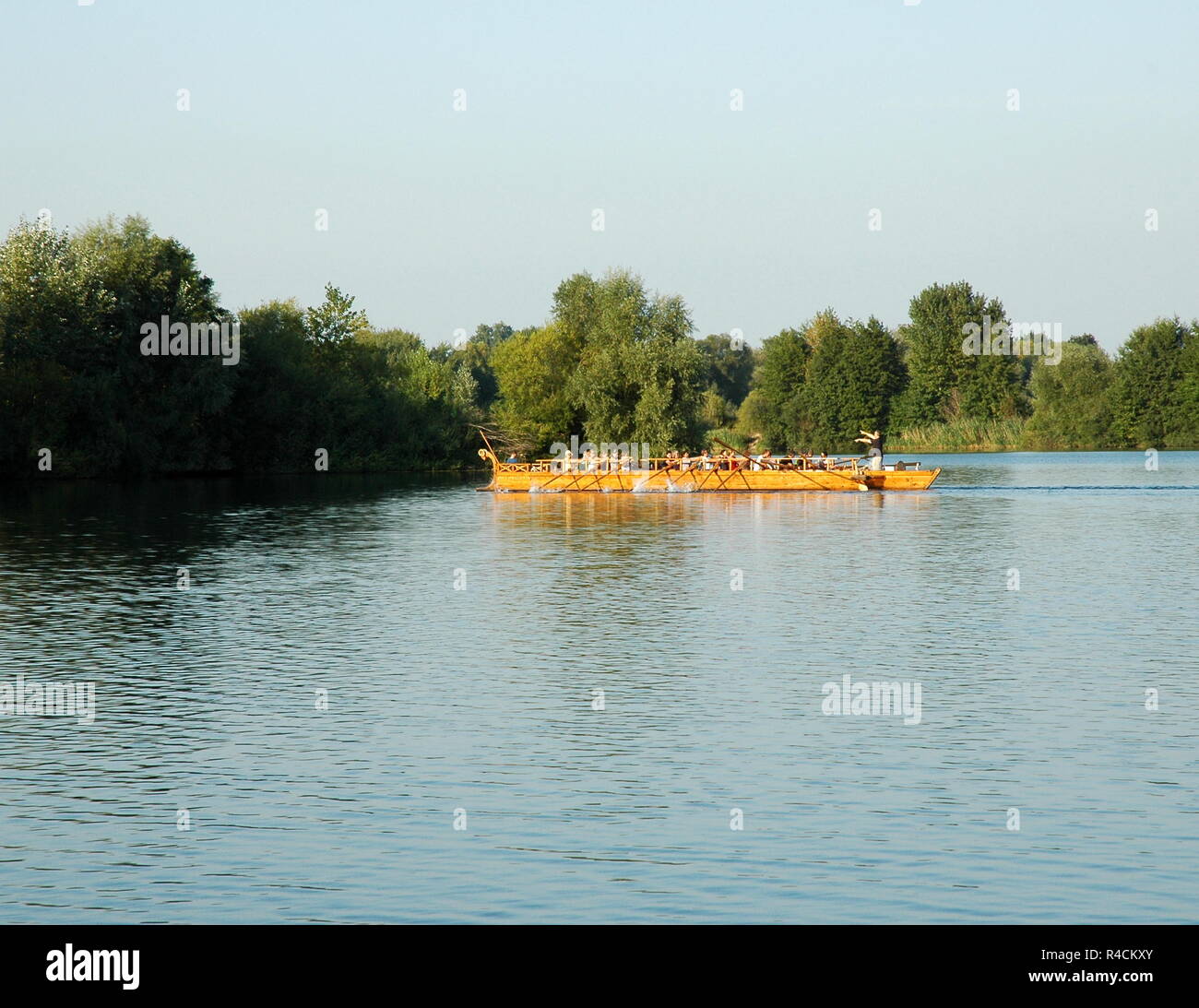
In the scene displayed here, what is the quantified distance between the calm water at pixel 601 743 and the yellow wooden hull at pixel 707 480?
117 feet

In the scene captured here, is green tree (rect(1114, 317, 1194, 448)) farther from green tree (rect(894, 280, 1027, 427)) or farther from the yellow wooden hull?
the yellow wooden hull

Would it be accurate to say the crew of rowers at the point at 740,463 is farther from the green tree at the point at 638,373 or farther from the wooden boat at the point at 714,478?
the green tree at the point at 638,373

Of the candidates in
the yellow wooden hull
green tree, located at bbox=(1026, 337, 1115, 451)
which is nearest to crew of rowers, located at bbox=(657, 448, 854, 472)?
the yellow wooden hull

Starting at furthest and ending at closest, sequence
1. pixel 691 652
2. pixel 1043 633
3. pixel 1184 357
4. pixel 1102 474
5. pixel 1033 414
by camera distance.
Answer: pixel 1033 414 → pixel 1184 357 → pixel 1102 474 → pixel 1043 633 → pixel 691 652

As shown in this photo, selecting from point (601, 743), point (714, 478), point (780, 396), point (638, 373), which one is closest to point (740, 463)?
point (714, 478)

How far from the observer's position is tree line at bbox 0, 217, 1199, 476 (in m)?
82.8

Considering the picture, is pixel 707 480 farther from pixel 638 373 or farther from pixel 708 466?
pixel 638 373

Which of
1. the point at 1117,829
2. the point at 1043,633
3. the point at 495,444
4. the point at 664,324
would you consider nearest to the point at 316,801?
the point at 1117,829

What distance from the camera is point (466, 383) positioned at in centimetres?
13475

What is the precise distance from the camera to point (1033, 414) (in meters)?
144

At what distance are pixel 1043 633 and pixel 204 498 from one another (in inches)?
2091

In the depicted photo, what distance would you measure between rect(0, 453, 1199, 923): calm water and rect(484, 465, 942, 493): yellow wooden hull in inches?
1399

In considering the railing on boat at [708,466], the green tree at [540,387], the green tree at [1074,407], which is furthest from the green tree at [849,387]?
the railing on boat at [708,466]
